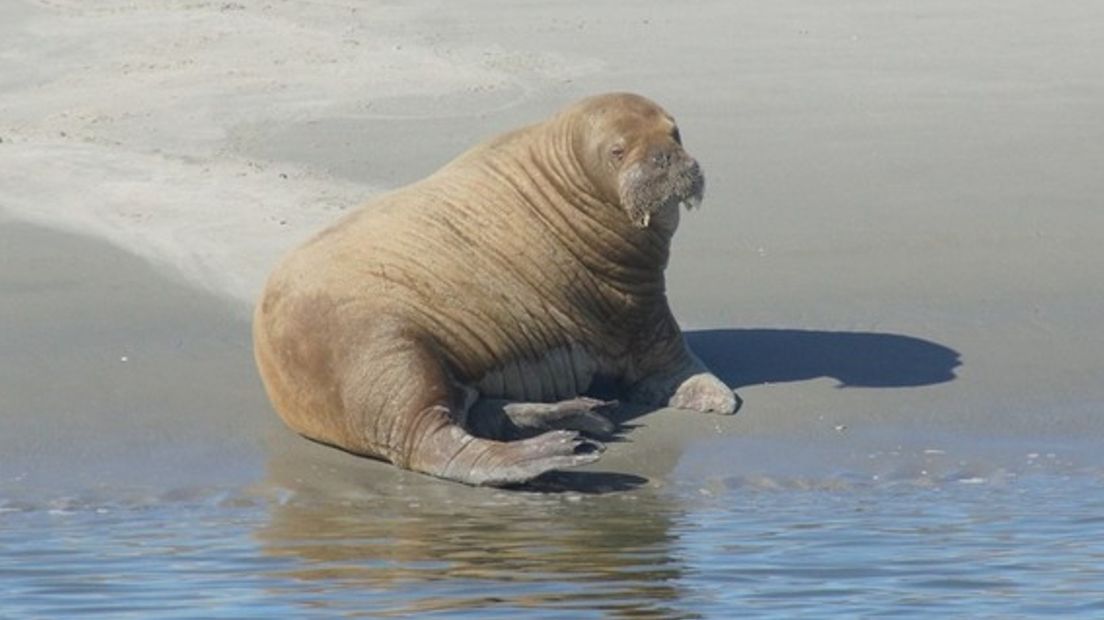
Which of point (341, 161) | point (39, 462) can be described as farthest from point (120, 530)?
point (341, 161)

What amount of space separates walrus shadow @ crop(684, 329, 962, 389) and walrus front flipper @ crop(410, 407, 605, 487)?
1.15m

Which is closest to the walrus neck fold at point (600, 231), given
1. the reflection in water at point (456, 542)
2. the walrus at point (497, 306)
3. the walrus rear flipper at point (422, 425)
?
the walrus at point (497, 306)

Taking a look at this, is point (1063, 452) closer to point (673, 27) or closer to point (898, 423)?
point (898, 423)

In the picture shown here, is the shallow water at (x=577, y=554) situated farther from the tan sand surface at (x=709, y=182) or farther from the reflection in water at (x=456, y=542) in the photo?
the tan sand surface at (x=709, y=182)

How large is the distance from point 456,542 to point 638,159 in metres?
2.01

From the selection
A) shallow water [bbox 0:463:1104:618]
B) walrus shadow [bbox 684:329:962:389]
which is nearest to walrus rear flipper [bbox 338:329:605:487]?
shallow water [bbox 0:463:1104:618]

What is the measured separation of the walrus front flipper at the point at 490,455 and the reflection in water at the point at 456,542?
5cm

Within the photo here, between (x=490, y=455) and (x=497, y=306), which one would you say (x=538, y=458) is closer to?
(x=490, y=455)

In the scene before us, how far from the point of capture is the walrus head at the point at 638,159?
32.1 ft

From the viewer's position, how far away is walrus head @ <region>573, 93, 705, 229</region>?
9781mm

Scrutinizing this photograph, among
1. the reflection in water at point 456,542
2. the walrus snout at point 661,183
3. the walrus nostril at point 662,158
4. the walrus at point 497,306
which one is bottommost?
the reflection in water at point 456,542

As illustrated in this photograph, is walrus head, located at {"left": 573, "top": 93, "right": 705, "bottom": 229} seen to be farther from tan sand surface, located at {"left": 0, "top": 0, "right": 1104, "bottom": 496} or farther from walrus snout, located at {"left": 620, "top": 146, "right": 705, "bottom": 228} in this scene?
tan sand surface, located at {"left": 0, "top": 0, "right": 1104, "bottom": 496}

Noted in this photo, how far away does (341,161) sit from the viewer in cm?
1297

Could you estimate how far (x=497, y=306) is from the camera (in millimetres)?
9789
